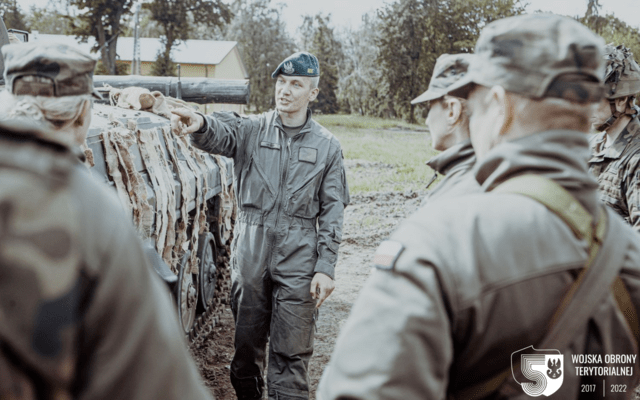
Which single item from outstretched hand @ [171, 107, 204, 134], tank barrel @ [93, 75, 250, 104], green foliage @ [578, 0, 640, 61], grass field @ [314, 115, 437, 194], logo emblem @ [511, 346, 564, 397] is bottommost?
grass field @ [314, 115, 437, 194]

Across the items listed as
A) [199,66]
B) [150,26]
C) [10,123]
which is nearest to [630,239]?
[10,123]

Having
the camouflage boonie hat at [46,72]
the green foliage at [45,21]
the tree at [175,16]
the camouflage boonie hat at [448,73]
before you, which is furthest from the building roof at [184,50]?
the camouflage boonie hat at [448,73]

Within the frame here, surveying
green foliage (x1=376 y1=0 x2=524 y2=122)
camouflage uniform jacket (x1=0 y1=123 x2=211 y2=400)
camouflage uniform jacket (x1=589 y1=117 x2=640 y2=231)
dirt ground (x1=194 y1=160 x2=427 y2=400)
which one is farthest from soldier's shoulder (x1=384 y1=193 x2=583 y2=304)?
green foliage (x1=376 y1=0 x2=524 y2=122)

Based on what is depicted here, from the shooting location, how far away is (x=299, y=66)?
4.28 metres

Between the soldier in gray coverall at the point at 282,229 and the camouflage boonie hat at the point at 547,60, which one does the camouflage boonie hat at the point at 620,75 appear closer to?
the soldier in gray coverall at the point at 282,229

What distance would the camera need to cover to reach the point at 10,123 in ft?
2.79

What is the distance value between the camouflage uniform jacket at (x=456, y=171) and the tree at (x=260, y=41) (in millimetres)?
52213

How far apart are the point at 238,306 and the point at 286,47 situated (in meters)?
58.8

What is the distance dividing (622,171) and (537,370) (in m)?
3.39

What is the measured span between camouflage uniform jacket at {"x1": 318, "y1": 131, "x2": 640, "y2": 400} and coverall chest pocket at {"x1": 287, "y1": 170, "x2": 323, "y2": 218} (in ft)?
8.72

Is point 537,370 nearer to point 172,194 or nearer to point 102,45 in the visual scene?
point 172,194

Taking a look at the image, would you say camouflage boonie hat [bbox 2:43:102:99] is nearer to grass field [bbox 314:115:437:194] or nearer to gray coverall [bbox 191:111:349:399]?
gray coverall [bbox 191:111:349:399]

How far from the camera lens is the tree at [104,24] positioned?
34062mm

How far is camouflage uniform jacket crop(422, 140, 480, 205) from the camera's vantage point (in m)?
1.93
